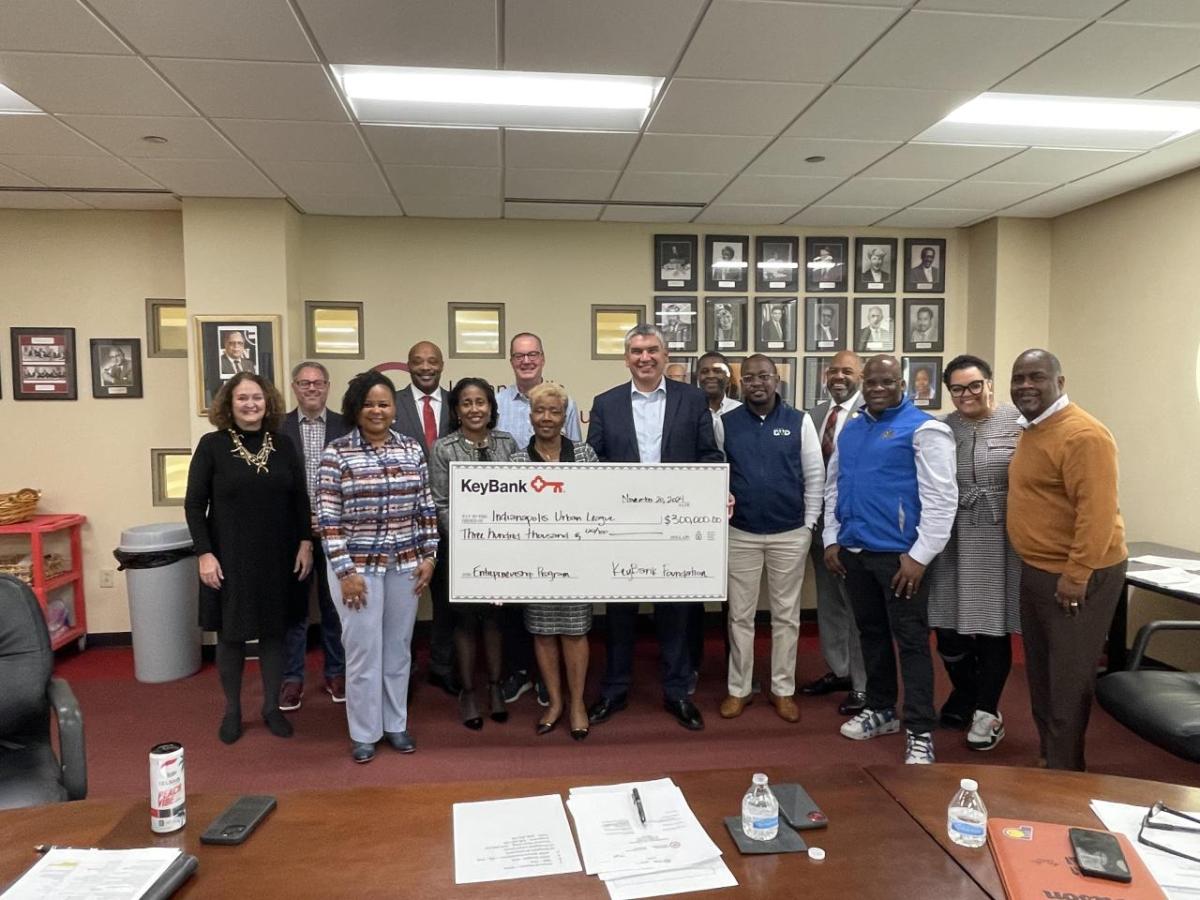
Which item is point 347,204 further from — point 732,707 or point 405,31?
point 732,707

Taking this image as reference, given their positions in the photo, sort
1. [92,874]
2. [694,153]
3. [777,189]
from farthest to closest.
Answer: [777,189], [694,153], [92,874]

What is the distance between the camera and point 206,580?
3.04m

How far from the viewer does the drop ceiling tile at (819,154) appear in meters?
3.47

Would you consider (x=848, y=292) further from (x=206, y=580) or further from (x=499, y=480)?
(x=206, y=580)

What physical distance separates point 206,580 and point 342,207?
8.40 feet

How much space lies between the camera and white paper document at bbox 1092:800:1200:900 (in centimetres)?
114

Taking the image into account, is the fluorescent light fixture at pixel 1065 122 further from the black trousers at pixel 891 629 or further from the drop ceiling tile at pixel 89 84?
the drop ceiling tile at pixel 89 84

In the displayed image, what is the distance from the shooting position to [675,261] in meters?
5.05

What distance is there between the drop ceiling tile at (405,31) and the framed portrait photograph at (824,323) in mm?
3214

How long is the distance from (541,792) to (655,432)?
1.95 meters

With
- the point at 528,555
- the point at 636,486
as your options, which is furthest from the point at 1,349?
the point at 636,486

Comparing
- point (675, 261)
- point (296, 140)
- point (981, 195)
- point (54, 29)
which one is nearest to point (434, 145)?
Result: point (296, 140)

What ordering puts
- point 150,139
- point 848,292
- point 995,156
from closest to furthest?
point 150,139 → point 995,156 → point 848,292

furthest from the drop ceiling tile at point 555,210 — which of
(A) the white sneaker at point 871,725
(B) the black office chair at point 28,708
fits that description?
(B) the black office chair at point 28,708
